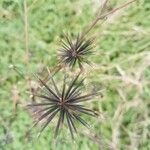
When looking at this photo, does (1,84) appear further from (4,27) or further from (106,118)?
(106,118)

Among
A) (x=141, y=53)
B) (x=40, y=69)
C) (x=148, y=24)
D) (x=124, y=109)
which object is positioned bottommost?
(x=124, y=109)

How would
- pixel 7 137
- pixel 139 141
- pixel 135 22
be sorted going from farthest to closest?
pixel 135 22, pixel 139 141, pixel 7 137

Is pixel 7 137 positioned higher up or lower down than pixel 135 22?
lower down

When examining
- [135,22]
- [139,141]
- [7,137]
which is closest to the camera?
[7,137]

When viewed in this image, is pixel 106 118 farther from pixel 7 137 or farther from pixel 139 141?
pixel 7 137

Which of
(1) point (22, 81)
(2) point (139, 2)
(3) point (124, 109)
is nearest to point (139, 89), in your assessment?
(3) point (124, 109)

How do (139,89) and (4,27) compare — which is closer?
(4,27)
